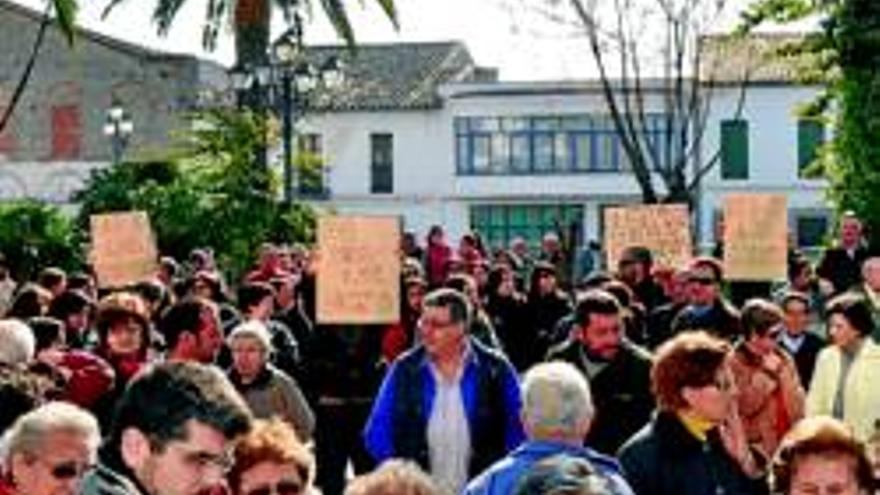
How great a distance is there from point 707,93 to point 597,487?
5557 cm

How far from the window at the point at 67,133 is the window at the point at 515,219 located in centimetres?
1251

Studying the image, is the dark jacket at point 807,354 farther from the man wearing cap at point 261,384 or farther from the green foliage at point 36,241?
the green foliage at point 36,241

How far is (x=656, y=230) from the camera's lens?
17.5 meters

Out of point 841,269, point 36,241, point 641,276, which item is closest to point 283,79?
point 36,241

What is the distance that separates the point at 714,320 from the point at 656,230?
4303 millimetres

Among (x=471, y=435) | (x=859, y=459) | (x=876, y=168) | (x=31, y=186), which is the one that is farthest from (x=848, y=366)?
(x=31, y=186)

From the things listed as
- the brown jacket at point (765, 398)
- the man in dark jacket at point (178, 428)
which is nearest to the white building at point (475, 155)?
the brown jacket at point (765, 398)

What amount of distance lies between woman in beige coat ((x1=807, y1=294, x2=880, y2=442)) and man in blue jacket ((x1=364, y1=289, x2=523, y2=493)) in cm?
218

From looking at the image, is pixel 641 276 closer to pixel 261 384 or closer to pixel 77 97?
pixel 261 384

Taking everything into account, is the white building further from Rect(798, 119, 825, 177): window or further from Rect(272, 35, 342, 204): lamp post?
Rect(272, 35, 342, 204): lamp post

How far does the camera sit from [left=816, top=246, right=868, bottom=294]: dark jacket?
59.7 feet

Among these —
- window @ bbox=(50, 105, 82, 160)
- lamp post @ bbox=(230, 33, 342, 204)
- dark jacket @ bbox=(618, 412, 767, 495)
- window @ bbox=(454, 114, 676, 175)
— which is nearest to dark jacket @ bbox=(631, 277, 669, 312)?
dark jacket @ bbox=(618, 412, 767, 495)

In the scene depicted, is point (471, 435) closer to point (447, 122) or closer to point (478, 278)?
point (478, 278)

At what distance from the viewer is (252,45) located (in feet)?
113
